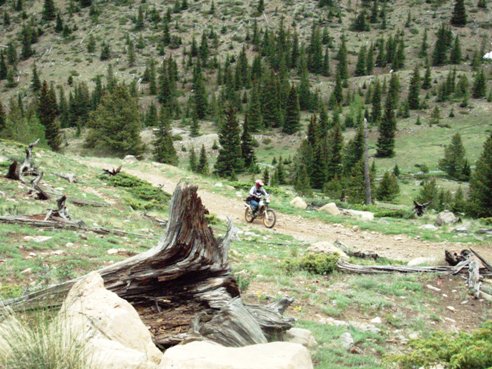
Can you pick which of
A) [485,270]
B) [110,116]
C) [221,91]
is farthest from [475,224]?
[221,91]

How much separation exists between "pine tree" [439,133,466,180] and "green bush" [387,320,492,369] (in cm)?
7094

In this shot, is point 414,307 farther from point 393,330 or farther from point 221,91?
point 221,91

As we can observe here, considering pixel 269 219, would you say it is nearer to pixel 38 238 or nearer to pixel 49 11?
pixel 38 238

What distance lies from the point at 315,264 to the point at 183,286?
5.83m

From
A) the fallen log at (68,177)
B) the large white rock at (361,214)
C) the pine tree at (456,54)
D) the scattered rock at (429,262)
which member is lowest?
the pine tree at (456,54)

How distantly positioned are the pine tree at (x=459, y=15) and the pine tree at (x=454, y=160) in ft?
316

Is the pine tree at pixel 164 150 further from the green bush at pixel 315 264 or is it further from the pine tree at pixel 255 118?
the green bush at pixel 315 264

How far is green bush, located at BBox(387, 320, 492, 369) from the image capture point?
4.75 metres

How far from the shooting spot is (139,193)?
933 inches

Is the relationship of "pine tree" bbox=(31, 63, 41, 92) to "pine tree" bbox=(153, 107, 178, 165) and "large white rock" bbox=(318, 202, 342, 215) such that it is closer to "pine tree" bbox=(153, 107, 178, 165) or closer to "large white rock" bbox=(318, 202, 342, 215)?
"pine tree" bbox=(153, 107, 178, 165)

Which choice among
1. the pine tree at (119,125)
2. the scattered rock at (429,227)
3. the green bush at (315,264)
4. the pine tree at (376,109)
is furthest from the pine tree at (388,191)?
the pine tree at (376,109)

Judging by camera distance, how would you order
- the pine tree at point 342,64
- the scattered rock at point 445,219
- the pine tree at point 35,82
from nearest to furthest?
the scattered rock at point 445,219 < the pine tree at point 35,82 < the pine tree at point 342,64

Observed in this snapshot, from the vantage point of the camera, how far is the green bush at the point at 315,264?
37.8ft

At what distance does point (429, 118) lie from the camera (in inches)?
4077
